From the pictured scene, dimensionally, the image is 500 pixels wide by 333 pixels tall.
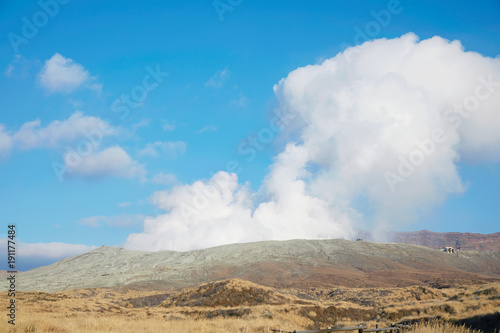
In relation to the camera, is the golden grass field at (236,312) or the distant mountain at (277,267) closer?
the golden grass field at (236,312)

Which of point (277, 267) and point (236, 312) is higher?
point (236, 312)

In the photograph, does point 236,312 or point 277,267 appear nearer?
point 236,312

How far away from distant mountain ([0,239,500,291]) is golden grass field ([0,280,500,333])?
44.8 metres

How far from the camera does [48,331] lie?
15.4 m

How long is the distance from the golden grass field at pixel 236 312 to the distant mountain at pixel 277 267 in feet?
147

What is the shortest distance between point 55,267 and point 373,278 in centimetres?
14129

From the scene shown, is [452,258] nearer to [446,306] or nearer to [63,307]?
[446,306]

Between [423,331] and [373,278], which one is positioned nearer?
[423,331]

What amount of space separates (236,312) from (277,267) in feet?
290

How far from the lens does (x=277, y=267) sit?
118750 mm

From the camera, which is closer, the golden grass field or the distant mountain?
the golden grass field

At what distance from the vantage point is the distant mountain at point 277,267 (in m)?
104

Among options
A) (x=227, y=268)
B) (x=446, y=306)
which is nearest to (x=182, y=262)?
(x=227, y=268)

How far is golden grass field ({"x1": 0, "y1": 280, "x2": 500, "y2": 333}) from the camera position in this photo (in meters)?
19.1
